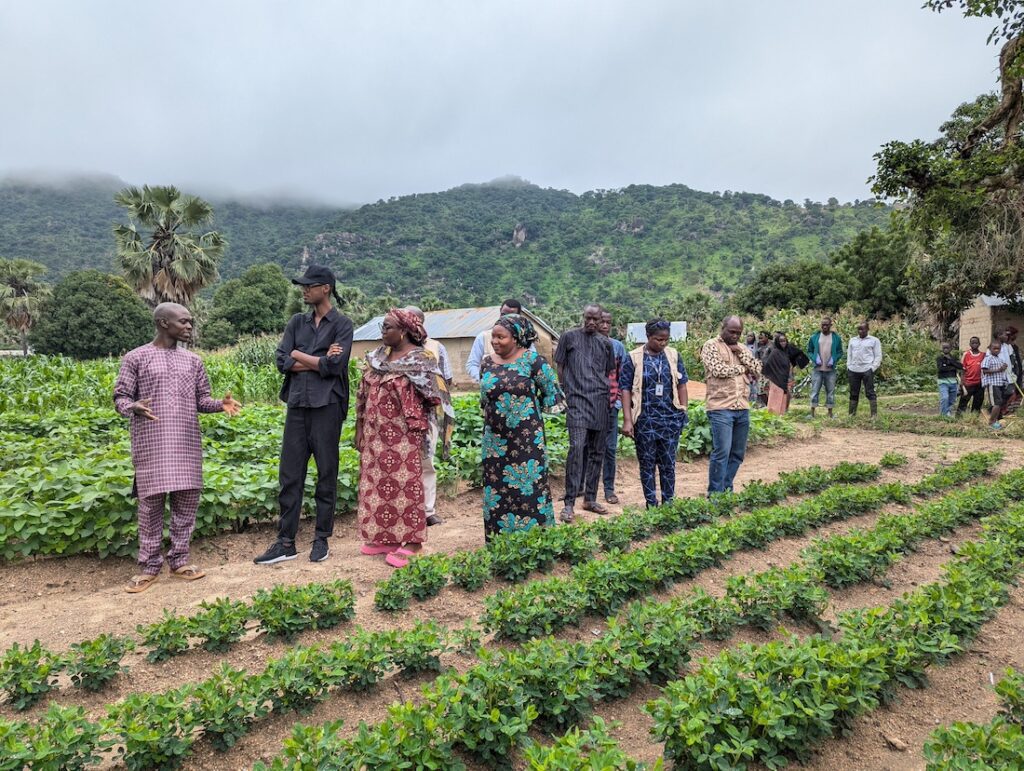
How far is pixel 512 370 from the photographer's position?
459cm

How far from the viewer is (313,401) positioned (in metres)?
4.55

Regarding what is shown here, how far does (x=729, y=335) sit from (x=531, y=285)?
60822 mm

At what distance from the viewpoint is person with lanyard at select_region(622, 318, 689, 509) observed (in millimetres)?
5781

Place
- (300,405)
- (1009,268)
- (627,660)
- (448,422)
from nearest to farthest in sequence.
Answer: (627,660)
(300,405)
(448,422)
(1009,268)

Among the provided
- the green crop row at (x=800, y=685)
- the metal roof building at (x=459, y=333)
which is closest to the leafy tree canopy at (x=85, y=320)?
the metal roof building at (x=459, y=333)

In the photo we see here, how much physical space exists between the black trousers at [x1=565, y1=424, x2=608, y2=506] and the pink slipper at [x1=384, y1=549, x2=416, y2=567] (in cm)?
183

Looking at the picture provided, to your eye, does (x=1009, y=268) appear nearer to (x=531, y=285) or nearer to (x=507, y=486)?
(x=507, y=486)

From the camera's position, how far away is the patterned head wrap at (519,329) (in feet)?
15.0

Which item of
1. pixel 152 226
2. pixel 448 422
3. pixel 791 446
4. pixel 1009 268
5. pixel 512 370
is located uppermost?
pixel 152 226

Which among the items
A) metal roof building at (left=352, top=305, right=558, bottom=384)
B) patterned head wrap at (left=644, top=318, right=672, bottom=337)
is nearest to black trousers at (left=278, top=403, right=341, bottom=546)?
patterned head wrap at (left=644, top=318, right=672, bottom=337)

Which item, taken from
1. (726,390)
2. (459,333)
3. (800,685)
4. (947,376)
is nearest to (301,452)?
(800,685)

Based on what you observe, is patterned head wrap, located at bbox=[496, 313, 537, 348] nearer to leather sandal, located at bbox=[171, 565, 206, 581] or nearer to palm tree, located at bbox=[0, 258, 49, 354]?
leather sandal, located at bbox=[171, 565, 206, 581]

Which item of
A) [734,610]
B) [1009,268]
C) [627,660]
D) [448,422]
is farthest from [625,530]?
[1009,268]

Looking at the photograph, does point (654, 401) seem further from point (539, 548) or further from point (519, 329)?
point (539, 548)
